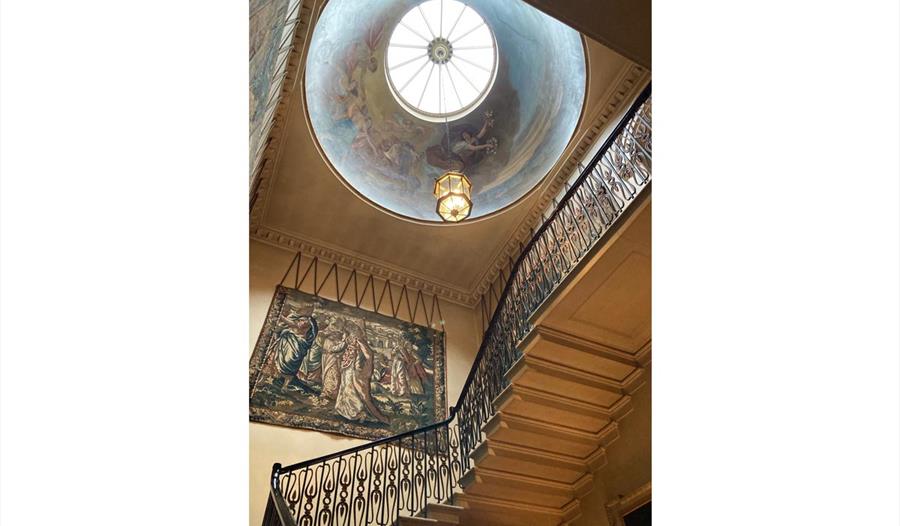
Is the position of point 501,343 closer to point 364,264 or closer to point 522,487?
Answer: point 522,487

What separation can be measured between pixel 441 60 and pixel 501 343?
7.31 metres

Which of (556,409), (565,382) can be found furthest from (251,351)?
(565,382)

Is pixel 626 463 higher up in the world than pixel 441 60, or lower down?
lower down

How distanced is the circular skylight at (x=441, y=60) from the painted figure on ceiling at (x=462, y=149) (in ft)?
1.34

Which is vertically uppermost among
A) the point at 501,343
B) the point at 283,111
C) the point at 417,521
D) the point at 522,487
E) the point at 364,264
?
the point at 283,111

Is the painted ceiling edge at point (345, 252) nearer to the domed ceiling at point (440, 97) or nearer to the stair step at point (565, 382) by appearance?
the domed ceiling at point (440, 97)

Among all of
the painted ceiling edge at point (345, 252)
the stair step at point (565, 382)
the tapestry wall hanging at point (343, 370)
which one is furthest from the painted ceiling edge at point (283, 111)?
the stair step at point (565, 382)

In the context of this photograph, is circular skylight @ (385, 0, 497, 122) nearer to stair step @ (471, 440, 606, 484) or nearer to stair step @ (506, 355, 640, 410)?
stair step @ (506, 355, 640, 410)

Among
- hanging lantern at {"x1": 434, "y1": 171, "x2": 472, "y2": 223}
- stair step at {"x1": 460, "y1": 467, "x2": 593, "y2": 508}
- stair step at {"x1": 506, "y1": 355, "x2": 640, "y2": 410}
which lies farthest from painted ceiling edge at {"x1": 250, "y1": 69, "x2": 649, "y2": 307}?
stair step at {"x1": 460, "y1": 467, "x2": 593, "y2": 508}

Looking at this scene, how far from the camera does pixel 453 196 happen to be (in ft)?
33.4

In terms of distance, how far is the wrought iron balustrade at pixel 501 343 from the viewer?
331 inches

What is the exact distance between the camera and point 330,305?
42.3 ft
